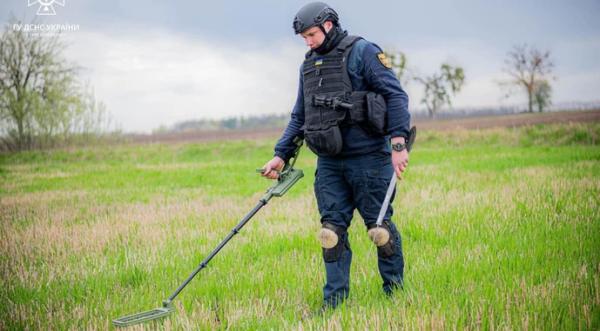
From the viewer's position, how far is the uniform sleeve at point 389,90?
13.0 feet

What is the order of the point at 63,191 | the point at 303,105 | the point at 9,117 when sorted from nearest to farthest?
the point at 303,105, the point at 63,191, the point at 9,117

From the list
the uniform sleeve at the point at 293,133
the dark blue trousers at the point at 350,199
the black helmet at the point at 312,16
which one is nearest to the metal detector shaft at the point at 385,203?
the dark blue trousers at the point at 350,199

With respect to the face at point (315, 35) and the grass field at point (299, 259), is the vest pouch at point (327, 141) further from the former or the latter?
the grass field at point (299, 259)

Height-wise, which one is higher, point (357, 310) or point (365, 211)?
point (365, 211)

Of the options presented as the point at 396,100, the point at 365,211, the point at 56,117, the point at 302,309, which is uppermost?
the point at 56,117

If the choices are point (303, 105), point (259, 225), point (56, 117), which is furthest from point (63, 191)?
point (56, 117)

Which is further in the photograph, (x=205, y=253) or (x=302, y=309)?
(x=205, y=253)

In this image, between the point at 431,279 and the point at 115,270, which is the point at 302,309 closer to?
the point at 431,279

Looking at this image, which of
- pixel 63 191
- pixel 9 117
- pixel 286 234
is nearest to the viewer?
pixel 286 234

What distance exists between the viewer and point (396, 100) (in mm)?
3979

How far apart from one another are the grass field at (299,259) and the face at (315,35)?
2003 millimetres

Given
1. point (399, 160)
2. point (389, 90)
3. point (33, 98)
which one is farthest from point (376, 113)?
point (33, 98)

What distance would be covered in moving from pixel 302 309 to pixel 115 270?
7.47 ft

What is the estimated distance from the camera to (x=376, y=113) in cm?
386
